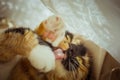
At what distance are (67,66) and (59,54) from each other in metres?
0.04

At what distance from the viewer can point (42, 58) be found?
697 mm

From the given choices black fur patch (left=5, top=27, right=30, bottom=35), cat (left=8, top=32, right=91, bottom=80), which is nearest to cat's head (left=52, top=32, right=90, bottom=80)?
cat (left=8, top=32, right=91, bottom=80)

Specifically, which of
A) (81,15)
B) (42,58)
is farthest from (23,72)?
(81,15)

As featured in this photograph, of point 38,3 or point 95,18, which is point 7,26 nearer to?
point 38,3

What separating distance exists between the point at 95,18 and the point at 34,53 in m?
0.20

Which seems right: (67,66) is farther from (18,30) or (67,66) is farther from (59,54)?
(18,30)

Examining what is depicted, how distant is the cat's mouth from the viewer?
2.32ft

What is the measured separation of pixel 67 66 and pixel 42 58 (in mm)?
76

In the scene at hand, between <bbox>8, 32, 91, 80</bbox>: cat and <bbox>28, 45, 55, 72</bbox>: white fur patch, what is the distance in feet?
0.03

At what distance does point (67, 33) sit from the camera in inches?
29.1

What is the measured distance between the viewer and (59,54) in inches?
27.9

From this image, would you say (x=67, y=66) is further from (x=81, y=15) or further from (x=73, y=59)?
(x=81, y=15)

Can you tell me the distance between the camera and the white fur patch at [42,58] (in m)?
0.69

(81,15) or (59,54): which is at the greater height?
(81,15)
